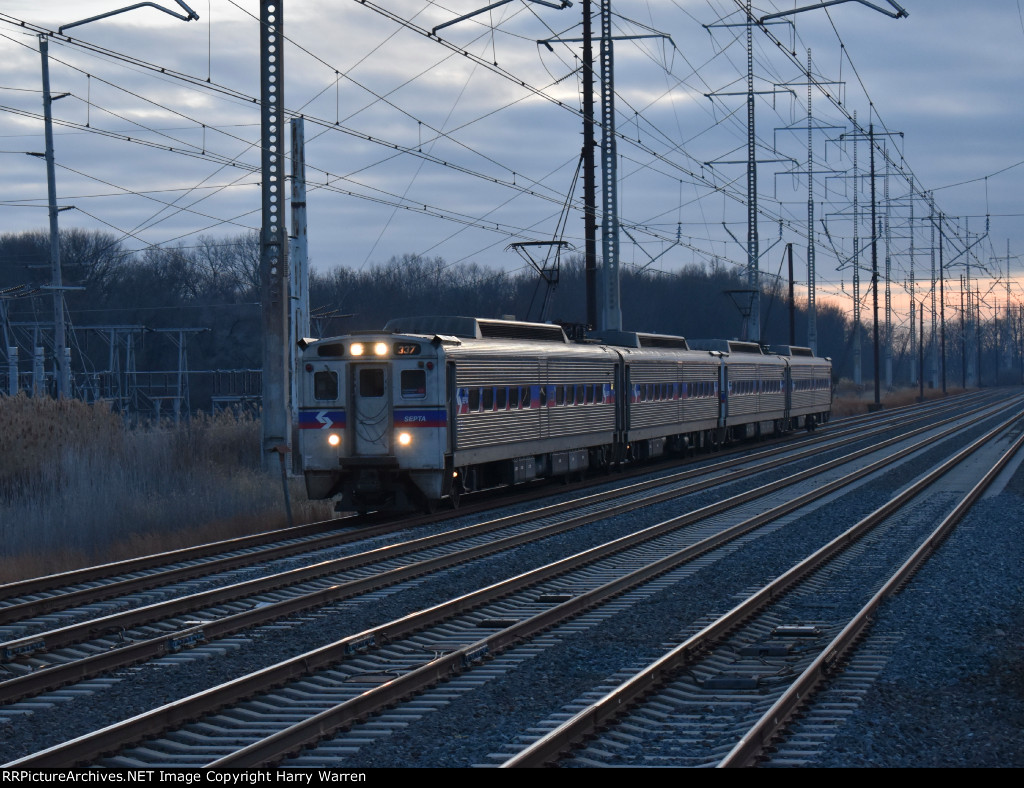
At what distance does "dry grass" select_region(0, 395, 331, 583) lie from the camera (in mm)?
16891

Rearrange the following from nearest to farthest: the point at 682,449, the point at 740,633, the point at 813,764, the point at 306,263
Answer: the point at 813,764, the point at 740,633, the point at 306,263, the point at 682,449

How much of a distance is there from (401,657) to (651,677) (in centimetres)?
212

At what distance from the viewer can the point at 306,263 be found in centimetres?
2244

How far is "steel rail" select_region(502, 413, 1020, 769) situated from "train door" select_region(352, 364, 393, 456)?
23.8 ft

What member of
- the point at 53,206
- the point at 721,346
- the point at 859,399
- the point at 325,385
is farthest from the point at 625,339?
the point at 859,399

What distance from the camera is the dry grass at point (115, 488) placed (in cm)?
1689

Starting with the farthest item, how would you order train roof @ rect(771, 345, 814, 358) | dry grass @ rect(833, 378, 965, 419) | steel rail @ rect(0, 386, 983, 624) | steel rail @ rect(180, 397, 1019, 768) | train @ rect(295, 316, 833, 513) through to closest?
dry grass @ rect(833, 378, 965, 419), train roof @ rect(771, 345, 814, 358), train @ rect(295, 316, 833, 513), steel rail @ rect(0, 386, 983, 624), steel rail @ rect(180, 397, 1019, 768)

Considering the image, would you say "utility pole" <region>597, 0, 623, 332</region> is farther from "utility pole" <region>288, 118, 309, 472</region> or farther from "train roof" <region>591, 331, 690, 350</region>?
"utility pole" <region>288, 118, 309, 472</region>

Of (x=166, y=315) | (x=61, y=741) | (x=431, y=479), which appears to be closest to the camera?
(x=61, y=741)

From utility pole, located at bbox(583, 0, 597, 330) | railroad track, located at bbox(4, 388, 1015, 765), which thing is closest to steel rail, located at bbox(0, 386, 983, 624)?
railroad track, located at bbox(4, 388, 1015, 765)

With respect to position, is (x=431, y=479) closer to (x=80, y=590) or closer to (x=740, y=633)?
(x=80, y=590)

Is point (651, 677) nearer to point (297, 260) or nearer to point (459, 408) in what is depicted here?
point (459, 408)

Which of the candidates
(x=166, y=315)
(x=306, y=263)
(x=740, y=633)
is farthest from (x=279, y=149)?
(x=166, y=315)

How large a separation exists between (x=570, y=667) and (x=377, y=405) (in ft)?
36.1
